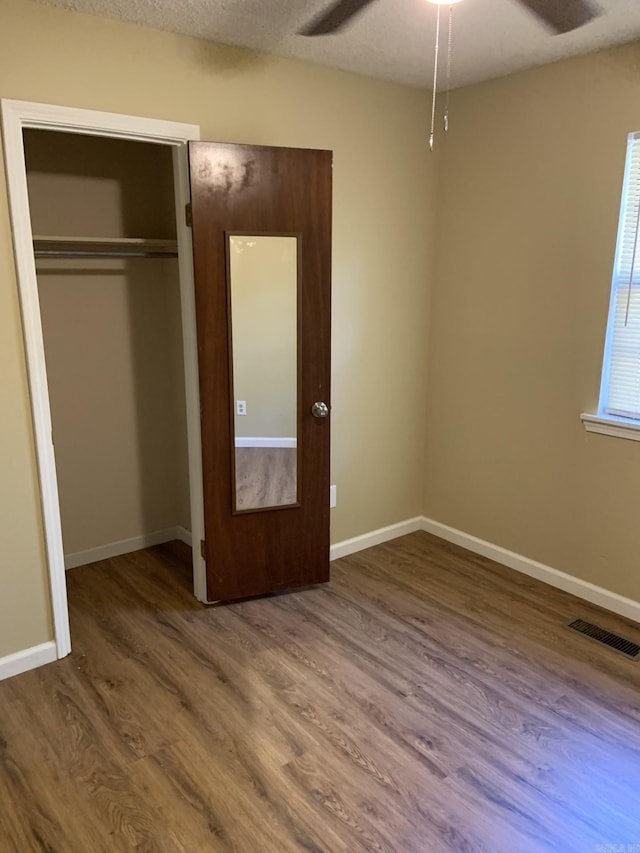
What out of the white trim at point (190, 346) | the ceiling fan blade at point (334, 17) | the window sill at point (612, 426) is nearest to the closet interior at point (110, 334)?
the white trim at point (190, 346)

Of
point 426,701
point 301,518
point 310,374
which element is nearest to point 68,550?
point 301,518

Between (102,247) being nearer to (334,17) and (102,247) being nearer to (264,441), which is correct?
(264,441)

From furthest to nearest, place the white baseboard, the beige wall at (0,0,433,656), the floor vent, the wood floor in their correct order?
the white baseboard, the floor vent, the beige wall at (0,0,433,656), the wood floor

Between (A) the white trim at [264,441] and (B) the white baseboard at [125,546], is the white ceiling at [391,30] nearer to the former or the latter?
(A) the white trim at [264,441]

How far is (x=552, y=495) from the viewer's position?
3219mm

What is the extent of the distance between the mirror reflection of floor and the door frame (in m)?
0.21

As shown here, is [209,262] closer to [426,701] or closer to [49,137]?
[49,137]

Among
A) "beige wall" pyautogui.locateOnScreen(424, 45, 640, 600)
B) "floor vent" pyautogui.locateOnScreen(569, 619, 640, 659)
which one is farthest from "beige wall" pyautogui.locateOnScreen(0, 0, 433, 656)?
"floor vent" pyautogui.locateOnScreen(569, 619, 640, 659)

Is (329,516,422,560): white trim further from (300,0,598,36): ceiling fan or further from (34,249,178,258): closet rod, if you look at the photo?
(300,0,598,36): ceiling fan

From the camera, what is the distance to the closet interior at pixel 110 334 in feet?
10.4

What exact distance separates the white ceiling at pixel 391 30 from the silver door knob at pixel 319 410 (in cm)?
160

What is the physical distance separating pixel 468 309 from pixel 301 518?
4.97 feet

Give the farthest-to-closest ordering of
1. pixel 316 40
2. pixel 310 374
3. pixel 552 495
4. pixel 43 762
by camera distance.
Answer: pixel 552 495
pixel 310 374
pixel 316 40
pixel 43 762

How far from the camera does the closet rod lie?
3.11 m
